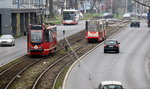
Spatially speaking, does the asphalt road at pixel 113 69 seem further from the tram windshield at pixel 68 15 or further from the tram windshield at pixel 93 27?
the tram windshield at pixel 68 15

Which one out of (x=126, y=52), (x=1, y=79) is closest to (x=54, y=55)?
(x=126, y=52)

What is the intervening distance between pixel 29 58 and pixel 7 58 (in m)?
2.09

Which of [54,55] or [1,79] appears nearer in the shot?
[1,79]

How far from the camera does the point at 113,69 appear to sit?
123 feet

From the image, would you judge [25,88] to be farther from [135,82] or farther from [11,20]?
[11,20]

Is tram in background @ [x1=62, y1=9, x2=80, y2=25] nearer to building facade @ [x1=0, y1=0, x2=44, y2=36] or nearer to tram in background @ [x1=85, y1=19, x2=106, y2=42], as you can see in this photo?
building facade @ [x1=0, y1=0, x2=44, y2=36]

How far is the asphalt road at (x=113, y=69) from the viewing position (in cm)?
3056

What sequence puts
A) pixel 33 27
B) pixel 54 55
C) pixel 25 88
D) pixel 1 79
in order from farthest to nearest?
pixel 54 55 → pixel 33 27 → pixel 1 79 → pixel 25 88

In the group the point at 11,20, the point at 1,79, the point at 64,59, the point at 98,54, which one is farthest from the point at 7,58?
the point at 11,20

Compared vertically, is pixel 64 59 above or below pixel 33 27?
below

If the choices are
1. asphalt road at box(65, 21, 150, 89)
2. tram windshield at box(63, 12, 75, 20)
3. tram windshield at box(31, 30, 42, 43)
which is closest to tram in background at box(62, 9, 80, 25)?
tram windshield at box(63, 12, 75, 20)

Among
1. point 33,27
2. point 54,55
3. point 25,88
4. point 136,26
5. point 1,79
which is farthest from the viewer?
point 136,26

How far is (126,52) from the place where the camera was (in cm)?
5094

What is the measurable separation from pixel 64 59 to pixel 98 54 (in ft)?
16.3
